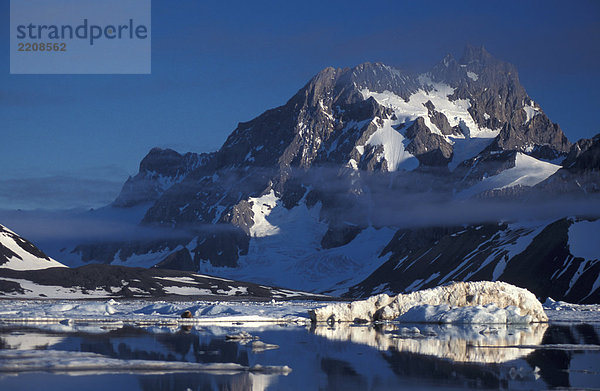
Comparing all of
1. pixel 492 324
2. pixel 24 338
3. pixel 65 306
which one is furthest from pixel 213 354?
pixel 65 306

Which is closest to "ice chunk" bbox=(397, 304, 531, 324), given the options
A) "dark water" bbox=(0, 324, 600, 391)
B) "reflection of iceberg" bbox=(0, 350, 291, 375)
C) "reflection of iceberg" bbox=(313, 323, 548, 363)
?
"reflection of iceberg" bbox=(313, 323, 548, 363)

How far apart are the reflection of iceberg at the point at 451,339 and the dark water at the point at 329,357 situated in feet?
0.29

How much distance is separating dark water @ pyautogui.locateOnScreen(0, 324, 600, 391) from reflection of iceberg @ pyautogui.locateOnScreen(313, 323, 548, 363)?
9 centimetres

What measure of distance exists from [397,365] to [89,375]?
1989 centimetres

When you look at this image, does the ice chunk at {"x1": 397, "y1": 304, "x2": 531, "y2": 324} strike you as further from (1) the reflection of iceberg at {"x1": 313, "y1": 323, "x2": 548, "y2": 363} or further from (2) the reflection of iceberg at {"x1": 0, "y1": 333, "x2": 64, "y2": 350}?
(2) the reflection of iceberg at {"x1": 0, "y1": 333, "x2": 64, "y2": 350}

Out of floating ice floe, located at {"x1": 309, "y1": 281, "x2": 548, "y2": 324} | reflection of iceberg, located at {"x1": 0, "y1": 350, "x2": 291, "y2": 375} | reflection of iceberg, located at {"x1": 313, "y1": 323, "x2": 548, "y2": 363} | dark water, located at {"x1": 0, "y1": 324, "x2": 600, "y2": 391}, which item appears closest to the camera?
dark water, located at {"x1": 0, "y1": 324, "x2": 600, "y2": 391}

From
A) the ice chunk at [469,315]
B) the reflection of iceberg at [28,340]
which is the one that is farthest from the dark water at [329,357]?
the ice chunk at [469,315]

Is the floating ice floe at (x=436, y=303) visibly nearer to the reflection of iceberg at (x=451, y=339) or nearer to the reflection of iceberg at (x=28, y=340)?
the reflection of iceberg at (x=451, y=339)

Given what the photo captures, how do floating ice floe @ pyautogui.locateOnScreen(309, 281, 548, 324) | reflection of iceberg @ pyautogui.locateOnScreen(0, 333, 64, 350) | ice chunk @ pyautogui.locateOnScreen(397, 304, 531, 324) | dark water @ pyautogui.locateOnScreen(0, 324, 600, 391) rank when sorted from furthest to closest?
floating ice floe @ pyautogui.locateOnScreen(309, 281, 548, 324) < ice chunk @ pyautogui.locateOnScreen(397, 304, 531, 324) < reflection of iceberg @ pyautogui.locateOnScreen(0, 333, 64, 350) < dark water @ pyautogui.locateOnScreen(0, 324, 600, 391)

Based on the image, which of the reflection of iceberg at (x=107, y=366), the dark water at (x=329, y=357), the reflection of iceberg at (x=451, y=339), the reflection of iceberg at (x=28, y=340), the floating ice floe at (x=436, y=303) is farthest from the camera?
the floating ice floe at (x=436, y=303)

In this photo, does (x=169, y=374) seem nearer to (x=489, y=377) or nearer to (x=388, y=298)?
(x=489, y=377)

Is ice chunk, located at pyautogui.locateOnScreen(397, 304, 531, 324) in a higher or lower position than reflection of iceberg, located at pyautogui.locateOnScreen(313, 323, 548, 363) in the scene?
higher

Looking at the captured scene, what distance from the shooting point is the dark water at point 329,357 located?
44.3 metres

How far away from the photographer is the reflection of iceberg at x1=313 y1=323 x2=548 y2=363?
5872 centimetres
